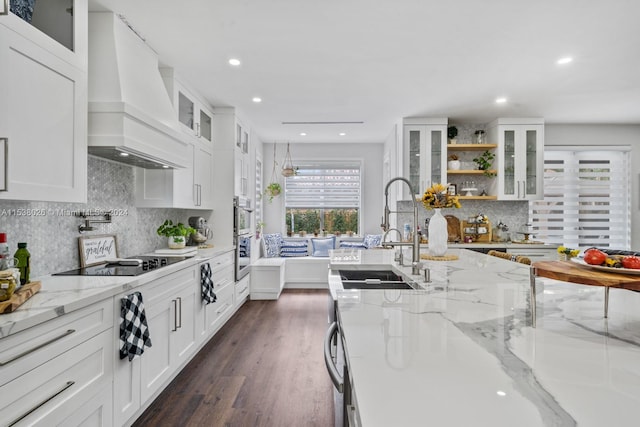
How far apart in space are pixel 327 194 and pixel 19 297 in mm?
5420

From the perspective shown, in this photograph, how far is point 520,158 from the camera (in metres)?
4.79

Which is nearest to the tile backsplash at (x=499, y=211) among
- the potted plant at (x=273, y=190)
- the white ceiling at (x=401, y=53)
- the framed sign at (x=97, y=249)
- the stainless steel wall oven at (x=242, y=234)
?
the white ceiling at (x=401, y=53)

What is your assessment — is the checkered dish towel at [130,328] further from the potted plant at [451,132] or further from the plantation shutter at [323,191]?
the plantation shutter at [323,191]

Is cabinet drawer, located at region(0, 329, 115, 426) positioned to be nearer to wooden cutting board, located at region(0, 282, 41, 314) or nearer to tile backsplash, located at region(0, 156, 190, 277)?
wooden cutting board, located at region(0, 282, 41, 314)

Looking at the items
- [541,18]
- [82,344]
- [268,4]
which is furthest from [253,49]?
[82,344]

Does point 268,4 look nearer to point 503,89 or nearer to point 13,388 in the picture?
point 13,388

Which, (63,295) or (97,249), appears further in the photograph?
(97,249)

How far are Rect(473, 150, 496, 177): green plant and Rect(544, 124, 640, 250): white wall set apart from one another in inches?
34.6

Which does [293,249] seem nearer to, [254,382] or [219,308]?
[219,308]

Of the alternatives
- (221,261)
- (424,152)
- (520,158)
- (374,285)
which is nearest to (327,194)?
(424,152)

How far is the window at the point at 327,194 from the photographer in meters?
6.55

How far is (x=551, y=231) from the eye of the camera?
17.0ft

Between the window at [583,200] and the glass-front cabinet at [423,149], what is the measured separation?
166 centimetres

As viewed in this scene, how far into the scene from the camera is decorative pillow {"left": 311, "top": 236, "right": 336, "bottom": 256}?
6133mm
